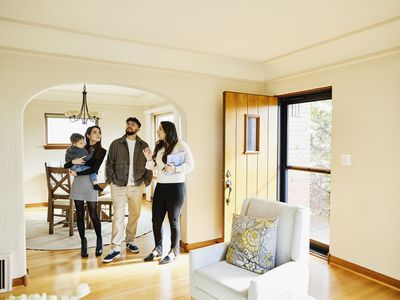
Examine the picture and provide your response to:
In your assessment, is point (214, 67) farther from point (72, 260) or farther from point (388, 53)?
point (72, 260)

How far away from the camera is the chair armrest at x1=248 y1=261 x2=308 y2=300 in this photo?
5.89 feet

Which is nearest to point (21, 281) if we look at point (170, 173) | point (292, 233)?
point (170, 173)

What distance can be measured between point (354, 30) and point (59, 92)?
17.2 ft

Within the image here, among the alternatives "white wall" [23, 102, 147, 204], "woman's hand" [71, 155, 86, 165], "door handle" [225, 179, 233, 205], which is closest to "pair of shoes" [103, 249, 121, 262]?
"woman's hand" [71, 155, 86, 165]

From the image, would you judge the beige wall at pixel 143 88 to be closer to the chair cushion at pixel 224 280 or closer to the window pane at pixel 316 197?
the window pane at pixel 316 197

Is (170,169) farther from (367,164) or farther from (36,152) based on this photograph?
(36,152)

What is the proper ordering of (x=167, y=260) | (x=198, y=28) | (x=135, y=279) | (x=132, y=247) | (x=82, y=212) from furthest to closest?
(x=132, y=247)
(x=82, y=212)
(x=167, y=260)
(x=135, y=279)
(x=198, y=28)

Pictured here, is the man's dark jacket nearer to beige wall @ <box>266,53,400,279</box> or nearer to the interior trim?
the interior trim

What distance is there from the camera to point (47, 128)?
611 cm

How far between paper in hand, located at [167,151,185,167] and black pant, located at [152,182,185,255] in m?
0.22

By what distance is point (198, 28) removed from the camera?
8.93ft

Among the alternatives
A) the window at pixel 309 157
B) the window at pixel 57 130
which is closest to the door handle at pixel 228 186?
the window at pixel 309 157

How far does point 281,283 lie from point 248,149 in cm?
208

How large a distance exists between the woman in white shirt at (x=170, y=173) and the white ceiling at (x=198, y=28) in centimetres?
83
